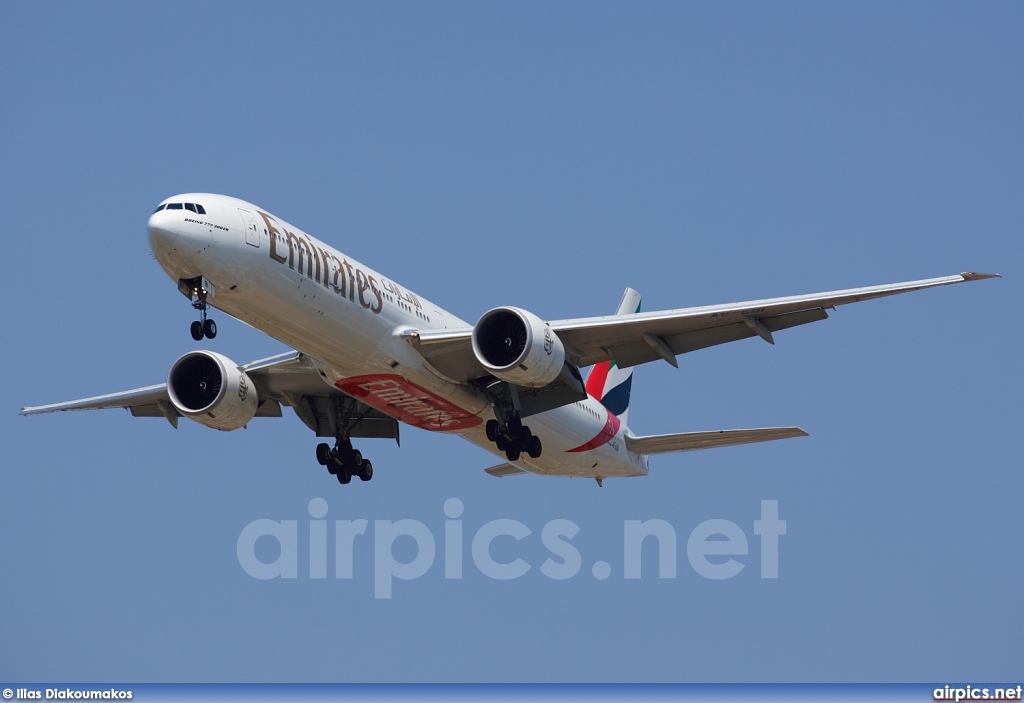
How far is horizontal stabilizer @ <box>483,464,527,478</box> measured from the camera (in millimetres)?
36875

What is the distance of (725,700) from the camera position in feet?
99.5

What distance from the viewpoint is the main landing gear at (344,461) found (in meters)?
34.6

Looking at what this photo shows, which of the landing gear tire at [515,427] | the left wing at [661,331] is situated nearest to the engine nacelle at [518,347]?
the left wing at [661,331]

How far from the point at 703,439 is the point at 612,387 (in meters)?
5.06

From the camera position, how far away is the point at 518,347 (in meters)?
29.1

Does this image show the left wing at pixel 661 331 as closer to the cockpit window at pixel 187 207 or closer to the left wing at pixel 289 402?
the left wing at pixel 289 402

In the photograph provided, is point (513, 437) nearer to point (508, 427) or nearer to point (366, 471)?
point (508, 427)

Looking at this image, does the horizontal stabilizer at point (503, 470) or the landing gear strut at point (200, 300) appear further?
the horizontal stabilizer at point (503, 470)

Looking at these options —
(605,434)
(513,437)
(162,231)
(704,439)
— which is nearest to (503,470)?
(605,434)

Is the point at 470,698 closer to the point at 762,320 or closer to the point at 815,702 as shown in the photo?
the point at 815,702

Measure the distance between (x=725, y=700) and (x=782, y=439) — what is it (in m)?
6.18

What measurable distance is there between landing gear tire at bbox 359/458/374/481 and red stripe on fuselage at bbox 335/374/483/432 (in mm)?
2439

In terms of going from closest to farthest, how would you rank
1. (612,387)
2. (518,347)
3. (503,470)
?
(518,347) < (503,470) < (612,387)

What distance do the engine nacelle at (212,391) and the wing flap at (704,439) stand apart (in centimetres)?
1039
